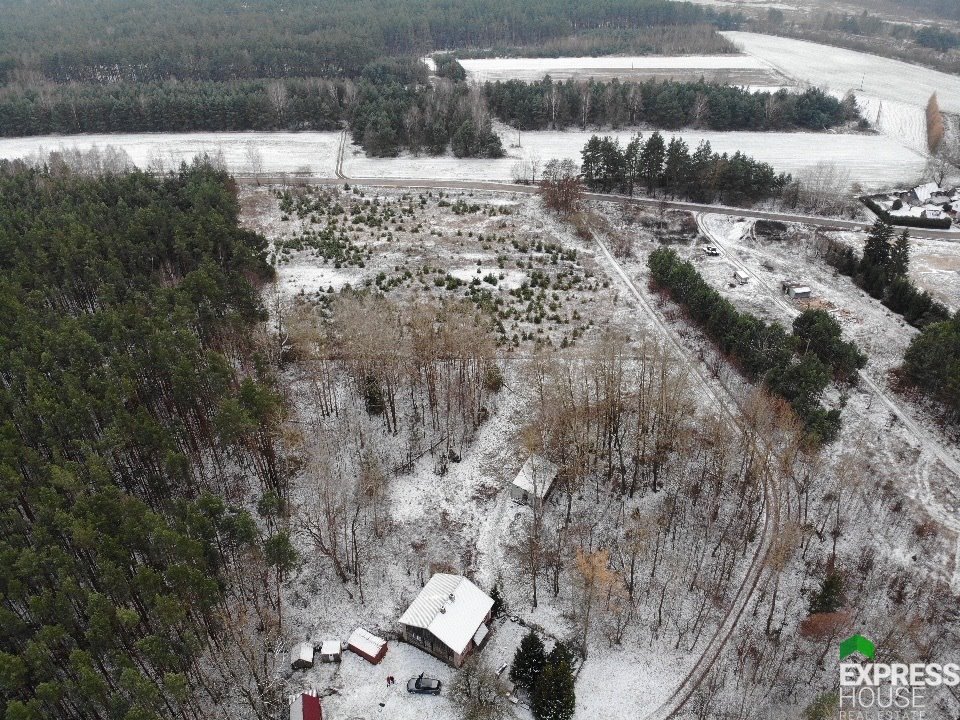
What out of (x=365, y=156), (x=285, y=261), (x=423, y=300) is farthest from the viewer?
(x=365, y=156)

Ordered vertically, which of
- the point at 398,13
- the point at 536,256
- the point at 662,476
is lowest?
the point at 662,476

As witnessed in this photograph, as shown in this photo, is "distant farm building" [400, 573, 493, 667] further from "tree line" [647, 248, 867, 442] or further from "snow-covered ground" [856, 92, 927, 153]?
"snow-covered ground" [856, 92, 927, 153]

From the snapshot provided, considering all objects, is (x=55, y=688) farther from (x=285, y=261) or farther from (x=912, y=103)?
(x=912, y=103)

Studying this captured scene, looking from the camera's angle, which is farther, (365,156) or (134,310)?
(365,156)

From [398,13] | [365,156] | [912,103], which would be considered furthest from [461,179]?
[398,13]

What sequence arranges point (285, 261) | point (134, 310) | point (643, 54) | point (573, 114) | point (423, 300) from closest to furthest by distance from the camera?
point (134, 310) → point (423, 300) → point (285, 261) → point (573, 114) → point (643, 54)

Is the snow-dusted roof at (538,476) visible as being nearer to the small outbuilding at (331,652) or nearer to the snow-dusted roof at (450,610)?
the snow-dusted roof at (450,610)
